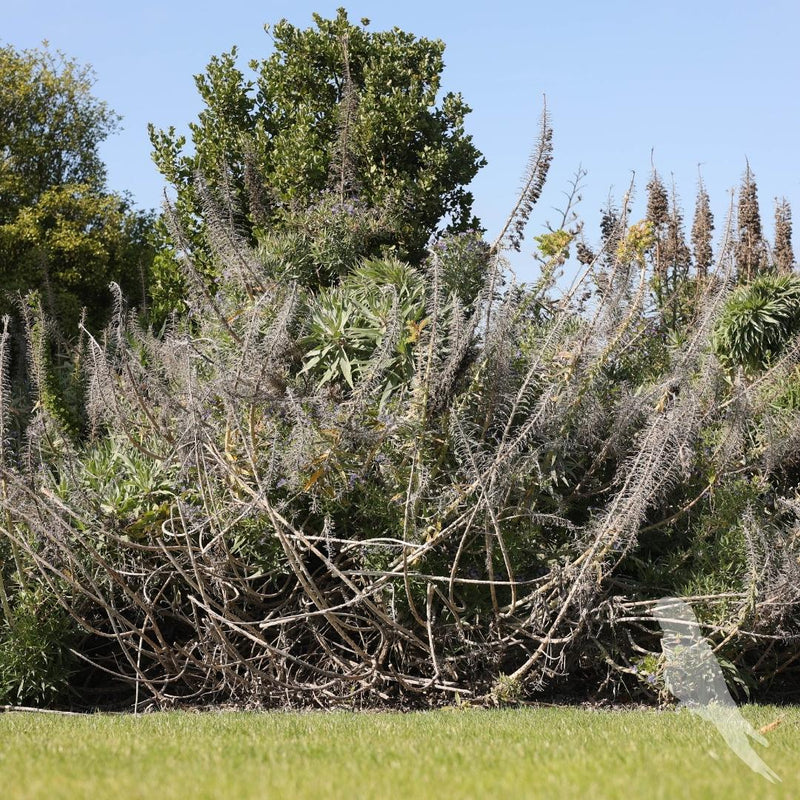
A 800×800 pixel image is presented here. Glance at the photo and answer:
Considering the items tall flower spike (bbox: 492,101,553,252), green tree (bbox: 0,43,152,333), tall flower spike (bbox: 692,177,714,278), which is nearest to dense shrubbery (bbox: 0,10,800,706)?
tall flower spike (bbox: 492,101,553,252)

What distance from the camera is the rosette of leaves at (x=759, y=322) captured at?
821cm

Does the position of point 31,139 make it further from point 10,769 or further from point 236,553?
point 10,769

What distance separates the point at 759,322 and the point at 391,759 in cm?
517

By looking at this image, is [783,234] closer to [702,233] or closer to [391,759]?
[702,233]

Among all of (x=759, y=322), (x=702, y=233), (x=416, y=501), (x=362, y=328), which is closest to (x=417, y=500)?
(x=416, y=501)

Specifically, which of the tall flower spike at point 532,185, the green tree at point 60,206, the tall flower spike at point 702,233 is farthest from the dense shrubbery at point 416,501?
the green tree at point 60,206

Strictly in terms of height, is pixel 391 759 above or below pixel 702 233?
below

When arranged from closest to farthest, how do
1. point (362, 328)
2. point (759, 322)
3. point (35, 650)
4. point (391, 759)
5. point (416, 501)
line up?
point (391, 759)
point (416, 501)
point (35, 650)
point (362, 328)
point (759, 322)

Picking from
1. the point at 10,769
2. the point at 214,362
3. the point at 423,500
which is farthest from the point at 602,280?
the point at 10,769

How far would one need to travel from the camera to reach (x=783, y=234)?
13797 mm

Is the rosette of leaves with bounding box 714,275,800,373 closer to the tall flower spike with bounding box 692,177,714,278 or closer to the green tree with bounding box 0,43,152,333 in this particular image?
the tall flower spike with bounding box 692,177,714,278

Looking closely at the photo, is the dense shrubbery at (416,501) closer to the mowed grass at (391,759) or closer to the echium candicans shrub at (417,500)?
the echium candicans shrub at (417,500)

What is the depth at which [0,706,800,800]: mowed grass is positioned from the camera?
385 cm

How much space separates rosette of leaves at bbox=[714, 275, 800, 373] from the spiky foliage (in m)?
5.50
